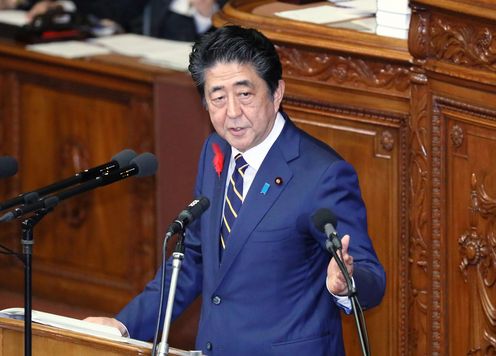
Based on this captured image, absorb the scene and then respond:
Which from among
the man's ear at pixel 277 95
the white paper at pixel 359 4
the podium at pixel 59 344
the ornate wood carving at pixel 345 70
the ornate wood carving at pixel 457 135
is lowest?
the podium at pixel 59 344

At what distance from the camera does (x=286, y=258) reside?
3.75 m

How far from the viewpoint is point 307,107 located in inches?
196

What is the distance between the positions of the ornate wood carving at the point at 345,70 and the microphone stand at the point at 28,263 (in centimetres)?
174

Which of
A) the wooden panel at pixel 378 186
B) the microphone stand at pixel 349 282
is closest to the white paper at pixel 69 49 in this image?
the wooden panel at pixel 378 186

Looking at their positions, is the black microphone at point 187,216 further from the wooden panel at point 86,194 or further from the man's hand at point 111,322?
the wooden panel at point 86,194

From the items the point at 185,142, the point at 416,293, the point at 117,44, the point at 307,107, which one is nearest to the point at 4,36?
the point at 117,44

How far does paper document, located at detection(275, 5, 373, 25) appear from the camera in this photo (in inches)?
202

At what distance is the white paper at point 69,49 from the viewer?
709 centimetres

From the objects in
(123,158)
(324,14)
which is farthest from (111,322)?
(324,14)

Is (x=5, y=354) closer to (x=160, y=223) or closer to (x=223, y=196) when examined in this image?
(x=223, y=196)

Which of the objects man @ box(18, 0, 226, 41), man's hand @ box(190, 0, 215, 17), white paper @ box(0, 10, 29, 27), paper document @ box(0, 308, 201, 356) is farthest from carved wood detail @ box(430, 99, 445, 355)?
white paper @ box(0, 10, 29, 27)

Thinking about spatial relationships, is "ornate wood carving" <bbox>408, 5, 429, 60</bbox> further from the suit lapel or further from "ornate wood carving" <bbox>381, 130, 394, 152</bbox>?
the suit lapel

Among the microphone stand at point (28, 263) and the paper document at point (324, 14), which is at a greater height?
the paper document at point (324, 14)

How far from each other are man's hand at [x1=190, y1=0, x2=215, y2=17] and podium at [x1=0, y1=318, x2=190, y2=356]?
4.08 m
